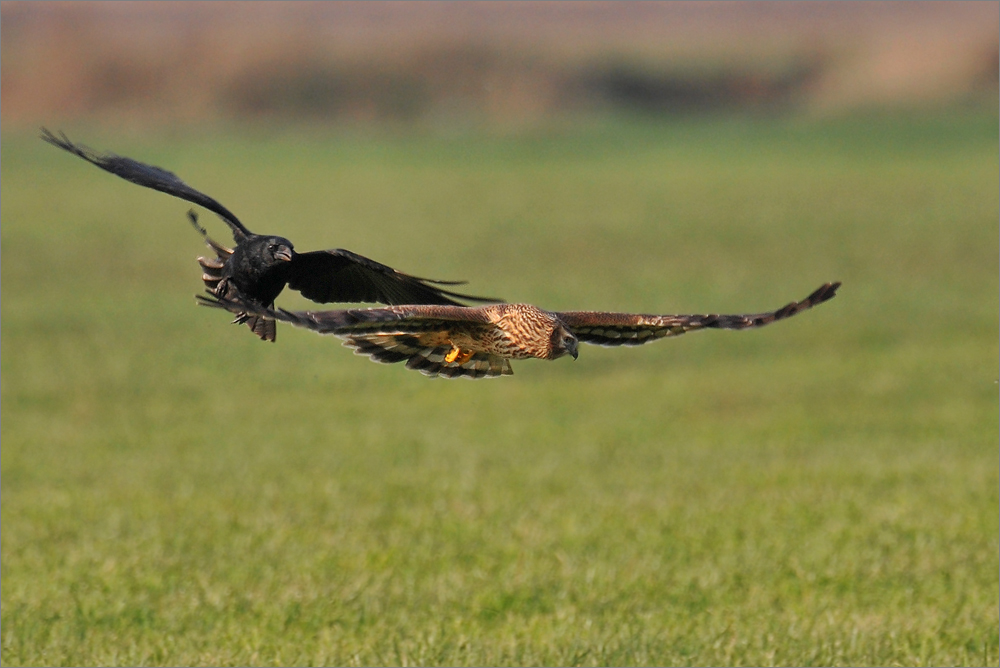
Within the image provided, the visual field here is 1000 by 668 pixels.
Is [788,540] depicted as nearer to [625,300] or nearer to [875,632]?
[875,632]

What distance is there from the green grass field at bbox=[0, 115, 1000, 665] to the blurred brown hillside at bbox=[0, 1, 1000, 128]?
37.5 meters

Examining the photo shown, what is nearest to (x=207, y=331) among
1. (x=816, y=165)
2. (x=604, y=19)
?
(x=816, y=165)

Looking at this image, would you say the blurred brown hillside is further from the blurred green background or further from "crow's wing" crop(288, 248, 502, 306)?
"crow's wing" crop(288, 248, 502, 306)

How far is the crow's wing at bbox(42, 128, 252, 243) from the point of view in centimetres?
469

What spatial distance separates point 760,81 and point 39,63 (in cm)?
3798

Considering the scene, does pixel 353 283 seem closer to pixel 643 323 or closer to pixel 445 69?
pixel 643 323

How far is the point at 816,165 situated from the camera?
4662 cm

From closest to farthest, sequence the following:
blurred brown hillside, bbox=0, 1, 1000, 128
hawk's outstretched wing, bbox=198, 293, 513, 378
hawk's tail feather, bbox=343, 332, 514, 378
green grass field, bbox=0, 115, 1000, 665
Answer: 1. hawk's outstretched wing, bbox=198, 293, 513, 378
2. hawk's tail feather, bbox=343, 332, 514, 378
3. green grass field, bbox=0, 115, 1000, 665
4. blurred brown hillside, bbox=0, 1, 1000, 128

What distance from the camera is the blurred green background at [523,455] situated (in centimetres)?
790

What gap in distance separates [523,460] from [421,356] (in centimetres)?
849

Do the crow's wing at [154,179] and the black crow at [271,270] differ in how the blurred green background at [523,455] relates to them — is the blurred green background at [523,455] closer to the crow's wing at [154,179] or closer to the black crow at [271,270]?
the black crow at [271,270]

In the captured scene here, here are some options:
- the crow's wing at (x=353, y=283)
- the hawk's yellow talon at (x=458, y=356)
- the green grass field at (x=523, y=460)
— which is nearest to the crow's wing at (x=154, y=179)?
the crow's wing at (x=353, y=283)

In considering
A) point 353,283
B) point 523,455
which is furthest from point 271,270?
point 523,455

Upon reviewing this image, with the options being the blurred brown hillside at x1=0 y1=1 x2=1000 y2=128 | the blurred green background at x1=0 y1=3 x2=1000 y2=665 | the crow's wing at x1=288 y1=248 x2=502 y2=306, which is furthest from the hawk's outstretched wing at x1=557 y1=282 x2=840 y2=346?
the blurred brown hillside at x1=0 y1=1 x2=1000 y2=128
